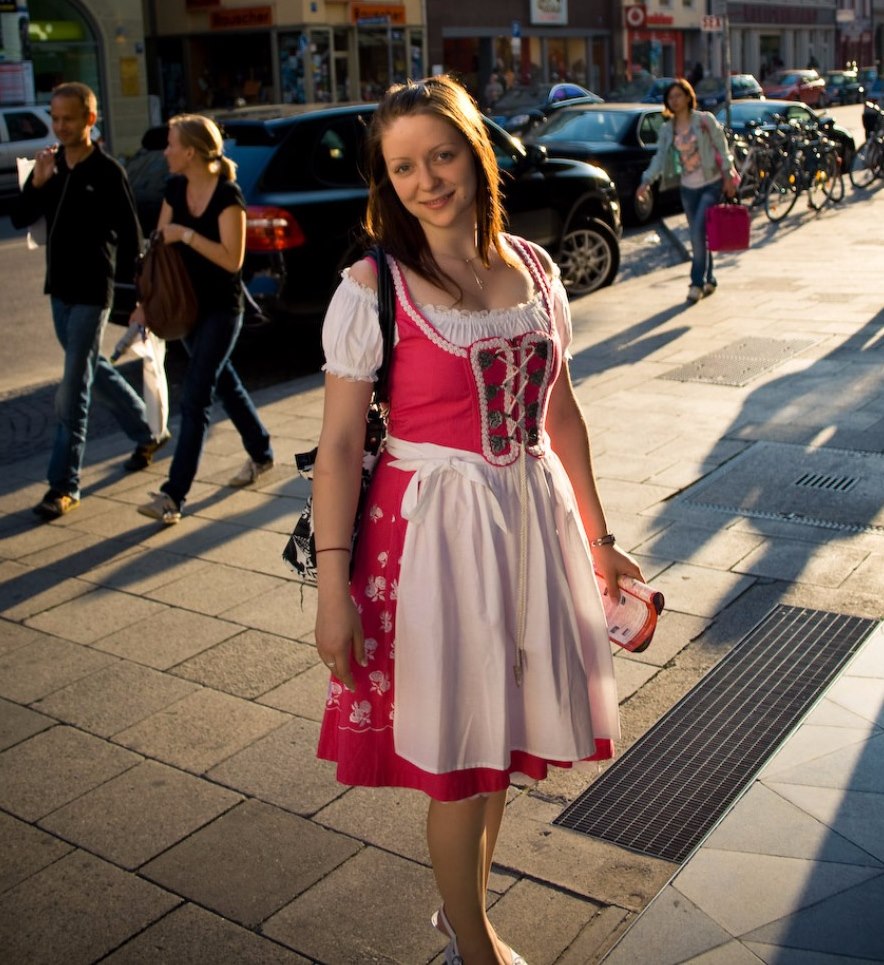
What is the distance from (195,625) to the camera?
191 inches

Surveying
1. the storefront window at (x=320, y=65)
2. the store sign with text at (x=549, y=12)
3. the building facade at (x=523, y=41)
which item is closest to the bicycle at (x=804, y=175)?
the storefront window at (x=320, y=65)

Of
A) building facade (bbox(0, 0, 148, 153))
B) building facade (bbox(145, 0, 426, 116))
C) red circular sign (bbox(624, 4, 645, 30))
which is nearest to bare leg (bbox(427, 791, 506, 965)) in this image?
building facade (bbox(0, 0, 148, 153))

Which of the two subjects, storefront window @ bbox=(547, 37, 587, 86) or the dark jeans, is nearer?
the dark jeans

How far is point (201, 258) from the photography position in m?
6.11

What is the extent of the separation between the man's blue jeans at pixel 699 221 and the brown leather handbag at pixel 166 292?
581cm

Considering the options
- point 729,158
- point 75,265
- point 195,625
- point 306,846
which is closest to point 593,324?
point 729,158

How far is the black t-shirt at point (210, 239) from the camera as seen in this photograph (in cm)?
608

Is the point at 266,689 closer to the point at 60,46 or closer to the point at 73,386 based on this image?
the point at 73,386

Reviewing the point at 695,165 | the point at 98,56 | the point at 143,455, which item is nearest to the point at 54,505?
the point at 143,455

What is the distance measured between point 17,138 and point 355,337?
73.9ft

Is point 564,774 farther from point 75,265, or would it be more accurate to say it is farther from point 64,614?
point 75,265

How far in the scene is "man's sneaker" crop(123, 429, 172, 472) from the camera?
6941 millimetres

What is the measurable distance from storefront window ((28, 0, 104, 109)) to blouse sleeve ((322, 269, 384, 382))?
3229 centimetres

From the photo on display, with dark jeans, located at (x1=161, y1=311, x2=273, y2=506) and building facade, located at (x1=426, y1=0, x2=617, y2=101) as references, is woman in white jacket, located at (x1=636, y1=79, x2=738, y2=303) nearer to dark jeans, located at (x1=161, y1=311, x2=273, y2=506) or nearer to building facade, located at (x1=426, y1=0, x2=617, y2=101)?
dark jeans, located at (x1=161, y1=311, x2=273, y2=506)
